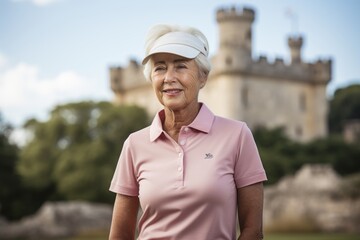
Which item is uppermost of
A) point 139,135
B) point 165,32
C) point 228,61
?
point 228,61

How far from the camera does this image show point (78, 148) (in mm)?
31312

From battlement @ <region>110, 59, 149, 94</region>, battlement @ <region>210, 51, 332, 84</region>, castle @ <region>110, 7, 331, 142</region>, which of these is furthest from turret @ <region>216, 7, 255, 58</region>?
battlement @ <region>110, 59, 149, 94</region>

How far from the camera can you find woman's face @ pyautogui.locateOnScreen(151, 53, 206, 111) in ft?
7.54

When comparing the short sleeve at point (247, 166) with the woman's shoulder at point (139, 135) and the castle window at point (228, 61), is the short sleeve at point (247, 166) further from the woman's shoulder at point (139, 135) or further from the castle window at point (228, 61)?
the castle window at point (228, 61)

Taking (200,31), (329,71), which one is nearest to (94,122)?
(329,71)

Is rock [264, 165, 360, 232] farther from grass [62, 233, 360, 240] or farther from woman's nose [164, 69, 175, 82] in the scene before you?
woman's nose [164, 69, 175, 82]

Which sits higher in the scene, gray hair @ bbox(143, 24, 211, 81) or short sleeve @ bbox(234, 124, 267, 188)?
gray hair @ bbox(143, 24, 211, 81)

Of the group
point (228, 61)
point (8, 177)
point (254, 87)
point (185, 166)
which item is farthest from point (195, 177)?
point (254, 87)

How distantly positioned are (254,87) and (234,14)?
4.27 m

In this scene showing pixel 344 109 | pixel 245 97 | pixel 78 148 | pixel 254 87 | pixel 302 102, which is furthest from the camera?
pixel 344 109

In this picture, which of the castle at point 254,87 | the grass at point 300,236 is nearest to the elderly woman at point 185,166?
the grass at point 300,236

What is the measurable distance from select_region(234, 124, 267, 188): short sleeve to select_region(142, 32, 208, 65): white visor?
28 centimetres

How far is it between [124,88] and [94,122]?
902 centimetres

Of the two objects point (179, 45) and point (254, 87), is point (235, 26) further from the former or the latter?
point (179, 45)
